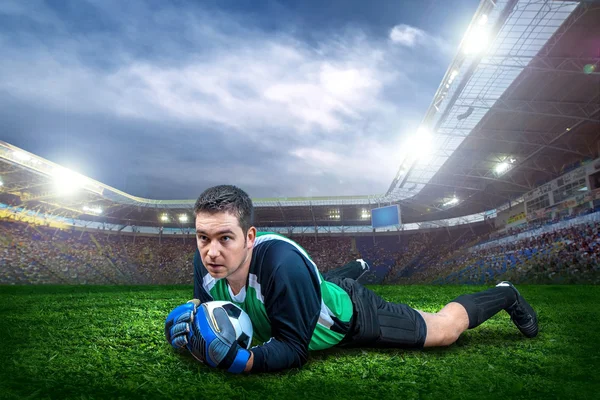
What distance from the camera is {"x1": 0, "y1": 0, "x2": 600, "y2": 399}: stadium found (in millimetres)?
2492

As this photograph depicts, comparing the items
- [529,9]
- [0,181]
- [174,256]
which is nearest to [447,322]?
[529,9]

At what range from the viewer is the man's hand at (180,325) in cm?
253

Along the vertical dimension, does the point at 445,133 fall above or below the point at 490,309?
above

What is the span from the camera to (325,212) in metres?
33.3

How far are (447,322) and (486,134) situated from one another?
1915 cm

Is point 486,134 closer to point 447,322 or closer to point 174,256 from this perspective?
point 447,322

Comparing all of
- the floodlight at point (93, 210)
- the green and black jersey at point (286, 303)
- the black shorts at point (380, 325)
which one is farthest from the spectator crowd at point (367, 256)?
the green and black jersey at point (286, 303)

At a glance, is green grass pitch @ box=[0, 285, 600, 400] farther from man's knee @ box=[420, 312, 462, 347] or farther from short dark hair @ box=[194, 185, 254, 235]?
short dark hair @ box=[194, 185, 254, 235]

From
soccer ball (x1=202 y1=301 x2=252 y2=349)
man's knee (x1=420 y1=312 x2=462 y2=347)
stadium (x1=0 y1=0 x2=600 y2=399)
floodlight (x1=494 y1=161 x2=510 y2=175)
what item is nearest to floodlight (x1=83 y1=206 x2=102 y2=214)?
stadium (x1=0 y1=0 x2=600 y2=399)

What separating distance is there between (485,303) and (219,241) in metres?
2.66

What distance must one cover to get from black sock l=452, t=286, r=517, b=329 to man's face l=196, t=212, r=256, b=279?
7.69ft

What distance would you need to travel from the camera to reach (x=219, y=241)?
2.41 m

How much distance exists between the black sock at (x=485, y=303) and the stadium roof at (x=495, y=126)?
11.1 meters

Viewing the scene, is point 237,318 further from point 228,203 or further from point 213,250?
Answer: point 228,203
